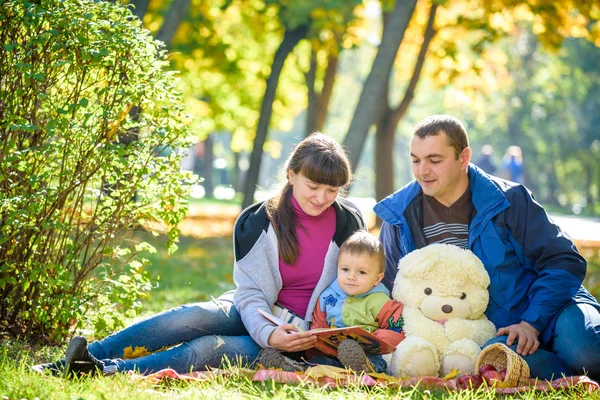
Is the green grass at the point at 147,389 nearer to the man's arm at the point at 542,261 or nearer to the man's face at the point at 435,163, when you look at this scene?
the man's arm at the point at 542,261

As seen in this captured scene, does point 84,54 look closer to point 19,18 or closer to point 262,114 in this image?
point 19,18

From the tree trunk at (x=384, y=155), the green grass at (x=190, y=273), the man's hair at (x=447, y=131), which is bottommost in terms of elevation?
the green grass at (x=190, y=273)

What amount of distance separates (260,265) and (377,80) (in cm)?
512

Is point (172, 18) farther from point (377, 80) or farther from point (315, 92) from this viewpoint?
point (315, 92)

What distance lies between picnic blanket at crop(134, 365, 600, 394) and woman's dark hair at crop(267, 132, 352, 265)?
0.79 m

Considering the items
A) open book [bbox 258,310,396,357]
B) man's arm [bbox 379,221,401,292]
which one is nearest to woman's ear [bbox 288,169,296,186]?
man's arm [bbox 379,221,401,292]

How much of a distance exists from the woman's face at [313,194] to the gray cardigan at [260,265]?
236 millimetres

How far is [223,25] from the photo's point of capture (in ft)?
66.6

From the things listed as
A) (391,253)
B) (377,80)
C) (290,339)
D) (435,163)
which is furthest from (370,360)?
(377,80)

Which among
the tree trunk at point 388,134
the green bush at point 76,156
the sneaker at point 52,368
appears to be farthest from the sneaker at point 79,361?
the tree trunk at point 388,134

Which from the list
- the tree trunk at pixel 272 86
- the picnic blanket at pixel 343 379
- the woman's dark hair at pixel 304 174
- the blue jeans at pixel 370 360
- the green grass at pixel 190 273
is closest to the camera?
the picnic blanket at pixel 343 379

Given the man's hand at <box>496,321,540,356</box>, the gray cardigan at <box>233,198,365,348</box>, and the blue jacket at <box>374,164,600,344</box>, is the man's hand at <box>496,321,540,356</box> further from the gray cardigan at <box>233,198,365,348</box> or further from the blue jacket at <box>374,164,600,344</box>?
the gray cardigan at <box>233,198,365,348</box>

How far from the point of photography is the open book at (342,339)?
4.09 metres

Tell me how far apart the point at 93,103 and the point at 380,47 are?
5216 mm
